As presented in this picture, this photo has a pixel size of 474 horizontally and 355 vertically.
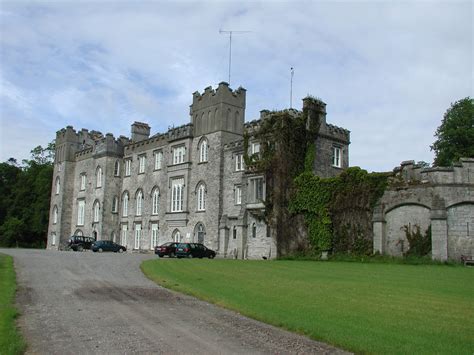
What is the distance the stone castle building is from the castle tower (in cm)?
8

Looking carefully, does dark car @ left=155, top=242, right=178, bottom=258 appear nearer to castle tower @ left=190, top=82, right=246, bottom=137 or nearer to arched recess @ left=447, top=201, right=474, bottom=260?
castle tower @ left=190, top=82, right=246, bottom=137

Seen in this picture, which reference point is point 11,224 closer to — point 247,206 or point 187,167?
point 187,167

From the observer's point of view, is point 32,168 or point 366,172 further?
point 32,168

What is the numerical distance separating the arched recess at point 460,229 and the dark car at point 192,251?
17.1 m

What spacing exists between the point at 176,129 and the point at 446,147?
995 inches

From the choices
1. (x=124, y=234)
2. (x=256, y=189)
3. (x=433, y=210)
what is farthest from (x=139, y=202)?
(x=433, y=210)

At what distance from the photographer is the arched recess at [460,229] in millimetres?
30438

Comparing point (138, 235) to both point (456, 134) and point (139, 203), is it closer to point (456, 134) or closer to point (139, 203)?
point (139, 203)

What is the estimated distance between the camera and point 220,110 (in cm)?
4525

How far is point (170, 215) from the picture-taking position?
4916 cm

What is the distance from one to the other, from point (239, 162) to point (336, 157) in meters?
7.90

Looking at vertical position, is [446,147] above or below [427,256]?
above

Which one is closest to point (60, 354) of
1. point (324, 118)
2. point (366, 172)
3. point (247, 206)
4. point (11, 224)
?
point (366, 172)

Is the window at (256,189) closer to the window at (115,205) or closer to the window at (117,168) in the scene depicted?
the window at (115,205)
